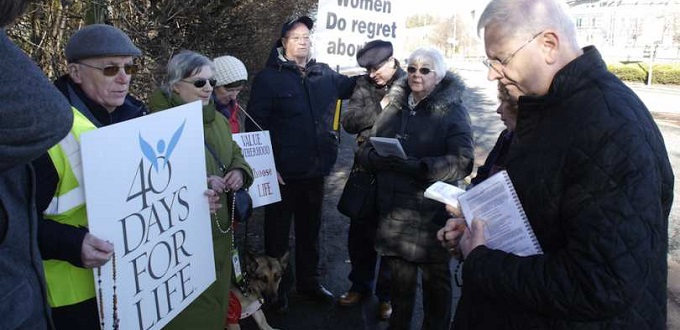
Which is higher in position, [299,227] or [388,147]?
[388,147]

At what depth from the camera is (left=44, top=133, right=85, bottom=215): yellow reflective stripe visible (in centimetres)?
173

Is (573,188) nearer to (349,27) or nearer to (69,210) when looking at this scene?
(69,210)

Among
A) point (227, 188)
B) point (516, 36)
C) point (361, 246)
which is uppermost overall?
point (516, 36)

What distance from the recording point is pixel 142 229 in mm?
2002

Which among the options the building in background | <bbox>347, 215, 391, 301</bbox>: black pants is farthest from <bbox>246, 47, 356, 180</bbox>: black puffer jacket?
the building in background

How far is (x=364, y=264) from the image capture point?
442 centimetres

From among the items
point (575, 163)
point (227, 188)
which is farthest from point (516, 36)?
point (227, 188)

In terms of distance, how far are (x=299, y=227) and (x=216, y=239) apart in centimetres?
162

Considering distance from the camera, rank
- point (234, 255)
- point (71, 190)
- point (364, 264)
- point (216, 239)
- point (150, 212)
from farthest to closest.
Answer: point (364, 264)
point (234, 255)
point (216, 239)
point (150, 212)
point (71, 190)

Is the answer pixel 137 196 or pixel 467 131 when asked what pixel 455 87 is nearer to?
pixel 467 131

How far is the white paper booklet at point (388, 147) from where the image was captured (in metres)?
3.19

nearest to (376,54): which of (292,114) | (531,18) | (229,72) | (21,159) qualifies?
(292,114)

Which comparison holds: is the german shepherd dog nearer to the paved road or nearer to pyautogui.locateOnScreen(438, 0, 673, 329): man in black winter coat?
the paved road

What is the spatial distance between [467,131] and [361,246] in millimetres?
1439
